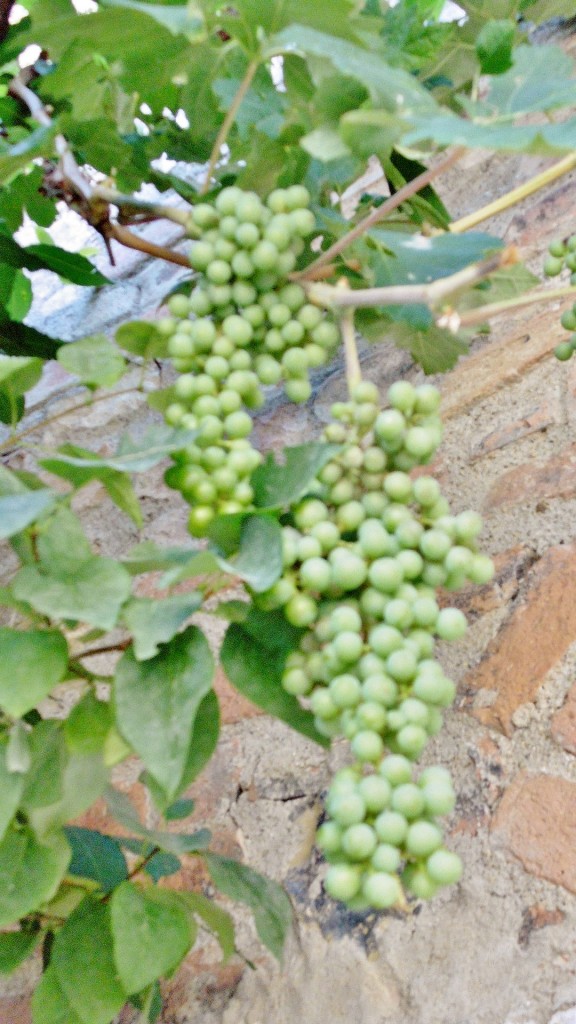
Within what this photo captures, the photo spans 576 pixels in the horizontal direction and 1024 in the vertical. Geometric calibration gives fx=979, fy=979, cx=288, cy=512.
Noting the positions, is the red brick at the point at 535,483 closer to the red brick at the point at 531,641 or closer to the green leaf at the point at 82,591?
the red brick at the point at 531,641

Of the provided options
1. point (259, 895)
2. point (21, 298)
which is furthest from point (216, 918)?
point (21, 298)

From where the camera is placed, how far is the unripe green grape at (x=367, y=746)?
0.47 metres

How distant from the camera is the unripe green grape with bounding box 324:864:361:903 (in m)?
0.45

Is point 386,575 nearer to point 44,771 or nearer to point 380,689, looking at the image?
point 380,689

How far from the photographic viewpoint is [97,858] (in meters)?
0.72

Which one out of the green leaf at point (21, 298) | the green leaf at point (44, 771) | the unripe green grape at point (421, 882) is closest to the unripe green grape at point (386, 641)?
the unripe green grape at point (421, 882)

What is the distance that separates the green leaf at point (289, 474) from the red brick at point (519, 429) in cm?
41

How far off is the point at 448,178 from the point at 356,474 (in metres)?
0.79

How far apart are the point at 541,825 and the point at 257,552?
326 mm

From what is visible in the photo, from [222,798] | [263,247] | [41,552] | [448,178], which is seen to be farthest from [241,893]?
[448,178]

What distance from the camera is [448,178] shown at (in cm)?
122

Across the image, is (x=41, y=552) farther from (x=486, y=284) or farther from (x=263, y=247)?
(x=486, y=284)

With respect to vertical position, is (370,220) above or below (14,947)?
above

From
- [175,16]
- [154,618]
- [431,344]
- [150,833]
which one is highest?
[175,16]
